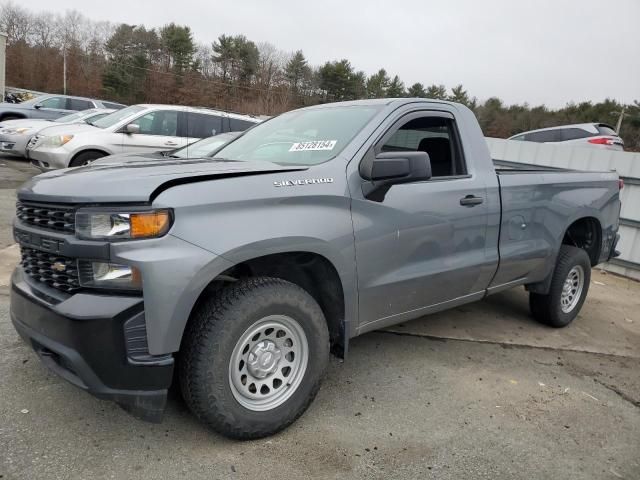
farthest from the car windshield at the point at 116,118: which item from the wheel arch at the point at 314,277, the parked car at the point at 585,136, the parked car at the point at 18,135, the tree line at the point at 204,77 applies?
the tree line at the point at 204,77

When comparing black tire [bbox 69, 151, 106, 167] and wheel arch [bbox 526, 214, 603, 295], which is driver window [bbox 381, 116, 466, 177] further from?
black tire [bbox 69, 151, 106, 167]

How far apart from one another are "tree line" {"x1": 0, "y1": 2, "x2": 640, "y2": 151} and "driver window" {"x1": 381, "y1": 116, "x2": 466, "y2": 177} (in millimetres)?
Result: 51180

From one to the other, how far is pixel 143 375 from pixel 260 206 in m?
0.95

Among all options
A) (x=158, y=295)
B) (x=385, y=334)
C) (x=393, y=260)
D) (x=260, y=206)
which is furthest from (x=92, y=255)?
(x=385, y=334)

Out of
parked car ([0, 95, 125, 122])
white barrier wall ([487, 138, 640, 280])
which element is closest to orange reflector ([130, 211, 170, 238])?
white barrier wall ([487, 138, 640, 280])

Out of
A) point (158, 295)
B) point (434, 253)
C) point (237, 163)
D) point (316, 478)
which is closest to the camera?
point (158, 295)

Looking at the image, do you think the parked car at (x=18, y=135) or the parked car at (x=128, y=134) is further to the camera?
the parked car at (x=18, y=135)

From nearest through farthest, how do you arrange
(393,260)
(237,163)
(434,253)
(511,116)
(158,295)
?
(158,295) → (237,163) → (393,260) → (434,253) → (511,116)

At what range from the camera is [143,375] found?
2.24 m

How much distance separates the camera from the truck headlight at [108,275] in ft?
7.11

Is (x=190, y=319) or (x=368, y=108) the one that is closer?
(x=190, y=319)

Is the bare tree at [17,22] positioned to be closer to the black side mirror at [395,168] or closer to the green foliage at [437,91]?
the green foliage at [437,91]

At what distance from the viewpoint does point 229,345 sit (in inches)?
95.2

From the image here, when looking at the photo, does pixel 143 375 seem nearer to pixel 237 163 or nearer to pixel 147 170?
pixel 147 170
